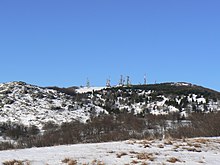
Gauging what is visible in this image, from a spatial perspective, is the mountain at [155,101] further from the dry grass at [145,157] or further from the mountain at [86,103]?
the dry grass at [145,157]

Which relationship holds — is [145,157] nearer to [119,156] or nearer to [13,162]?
[119,156]

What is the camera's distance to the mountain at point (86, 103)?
A: 81688 mm

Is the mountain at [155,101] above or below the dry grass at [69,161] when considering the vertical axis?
above

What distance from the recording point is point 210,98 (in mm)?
119188

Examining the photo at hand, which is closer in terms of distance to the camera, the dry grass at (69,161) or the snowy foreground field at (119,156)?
the dry grass at (69,161)

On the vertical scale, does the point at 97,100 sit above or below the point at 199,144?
above

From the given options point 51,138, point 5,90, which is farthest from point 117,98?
point 51,138

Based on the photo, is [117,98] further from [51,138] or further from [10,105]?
[51,138]

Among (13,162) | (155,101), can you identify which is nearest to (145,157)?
(13,162)

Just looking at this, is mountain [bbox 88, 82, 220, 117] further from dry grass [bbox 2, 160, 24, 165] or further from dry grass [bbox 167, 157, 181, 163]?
dry grass [bbox 2, 160, 24, 165]

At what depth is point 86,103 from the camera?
329 ft

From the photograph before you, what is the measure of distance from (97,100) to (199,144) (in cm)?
9305

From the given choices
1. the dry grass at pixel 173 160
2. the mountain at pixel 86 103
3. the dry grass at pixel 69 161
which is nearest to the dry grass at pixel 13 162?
the dry grass at pixel 69 161

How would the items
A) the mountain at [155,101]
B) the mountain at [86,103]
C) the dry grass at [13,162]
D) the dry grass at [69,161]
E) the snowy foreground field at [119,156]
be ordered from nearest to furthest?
the dry grass at [13,162], the dry grass at [69,161], the snowy foreground field at [119,156], the mountain at [86,103], the mountain at [155,101]
